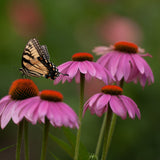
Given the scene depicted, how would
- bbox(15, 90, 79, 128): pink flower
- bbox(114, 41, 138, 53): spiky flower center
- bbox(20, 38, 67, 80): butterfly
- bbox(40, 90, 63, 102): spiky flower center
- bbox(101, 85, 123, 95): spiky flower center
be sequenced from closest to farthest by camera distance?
bbox(15, 90, 79, 128): pink flower → bbox(40, 90, 63, 102): spiky flower center → bbox(101, 85, 123, 95): spiky flower center → bbox(20, 38, 67, 80): butterfly → bbox(114, 41, 138, 53): spiky flower center

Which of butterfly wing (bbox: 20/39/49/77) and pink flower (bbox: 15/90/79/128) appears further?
butterfly wing (bbox: 20/39/49/77)

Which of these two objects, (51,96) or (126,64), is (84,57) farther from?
(51,96)

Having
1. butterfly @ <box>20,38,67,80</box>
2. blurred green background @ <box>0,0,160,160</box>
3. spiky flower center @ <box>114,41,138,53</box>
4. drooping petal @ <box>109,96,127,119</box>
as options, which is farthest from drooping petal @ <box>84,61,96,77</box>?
blurred green background @ <box>0,0,160,160</box>

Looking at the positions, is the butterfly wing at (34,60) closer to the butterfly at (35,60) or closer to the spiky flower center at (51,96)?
the butterfly at (35,60)

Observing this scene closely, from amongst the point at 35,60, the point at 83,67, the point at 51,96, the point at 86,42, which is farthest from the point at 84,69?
the point at 86,42

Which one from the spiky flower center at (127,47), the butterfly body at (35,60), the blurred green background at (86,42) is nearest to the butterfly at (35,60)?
the butterfly body at (35,60)

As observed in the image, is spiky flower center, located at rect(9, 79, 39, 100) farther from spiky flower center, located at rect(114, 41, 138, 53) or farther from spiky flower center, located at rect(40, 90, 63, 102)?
spiky flower center, located at rect(114, 41, 138, 53)

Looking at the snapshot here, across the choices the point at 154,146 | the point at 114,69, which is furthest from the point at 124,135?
the point at 114,69

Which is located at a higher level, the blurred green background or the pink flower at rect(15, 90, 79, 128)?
the pink flower at rect(15, 90, 79, 128)
